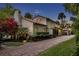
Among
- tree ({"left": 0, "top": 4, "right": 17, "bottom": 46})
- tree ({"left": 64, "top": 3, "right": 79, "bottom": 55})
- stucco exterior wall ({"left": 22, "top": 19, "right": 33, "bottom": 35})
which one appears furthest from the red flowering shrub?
tree ({"left": 64, "top": 3, "right": 79, "bottom": 55})

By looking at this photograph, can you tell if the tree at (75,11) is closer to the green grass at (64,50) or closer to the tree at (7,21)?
the green grass at (64,50)

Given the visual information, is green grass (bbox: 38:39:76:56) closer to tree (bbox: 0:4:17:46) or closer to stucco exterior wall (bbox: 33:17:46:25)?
stucco exterior wall (bbox: 33:17:46:25)

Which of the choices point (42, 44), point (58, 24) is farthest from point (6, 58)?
point (58, 24)

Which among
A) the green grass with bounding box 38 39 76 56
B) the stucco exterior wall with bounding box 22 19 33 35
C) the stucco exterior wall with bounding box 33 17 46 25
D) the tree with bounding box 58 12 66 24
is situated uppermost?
the tree with bounding box 58 12 66 24

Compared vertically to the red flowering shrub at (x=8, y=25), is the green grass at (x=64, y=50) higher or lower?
lower

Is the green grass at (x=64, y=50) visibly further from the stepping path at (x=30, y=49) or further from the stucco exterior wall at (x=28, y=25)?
the stucco exterior wall at (x=28, y=25)

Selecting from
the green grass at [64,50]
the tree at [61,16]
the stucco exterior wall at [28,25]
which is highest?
the tree at [61,16]

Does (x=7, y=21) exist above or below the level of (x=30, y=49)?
above

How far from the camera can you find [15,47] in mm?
4219

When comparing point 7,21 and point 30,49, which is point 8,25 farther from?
point 30,49

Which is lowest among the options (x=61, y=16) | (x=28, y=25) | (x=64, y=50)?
(x=64, y=50)

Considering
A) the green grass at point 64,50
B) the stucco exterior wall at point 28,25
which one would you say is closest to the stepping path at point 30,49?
the green grass at point 64,50

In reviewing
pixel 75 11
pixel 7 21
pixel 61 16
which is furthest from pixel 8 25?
pixel 75 11

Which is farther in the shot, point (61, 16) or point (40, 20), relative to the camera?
point (40, 20)
